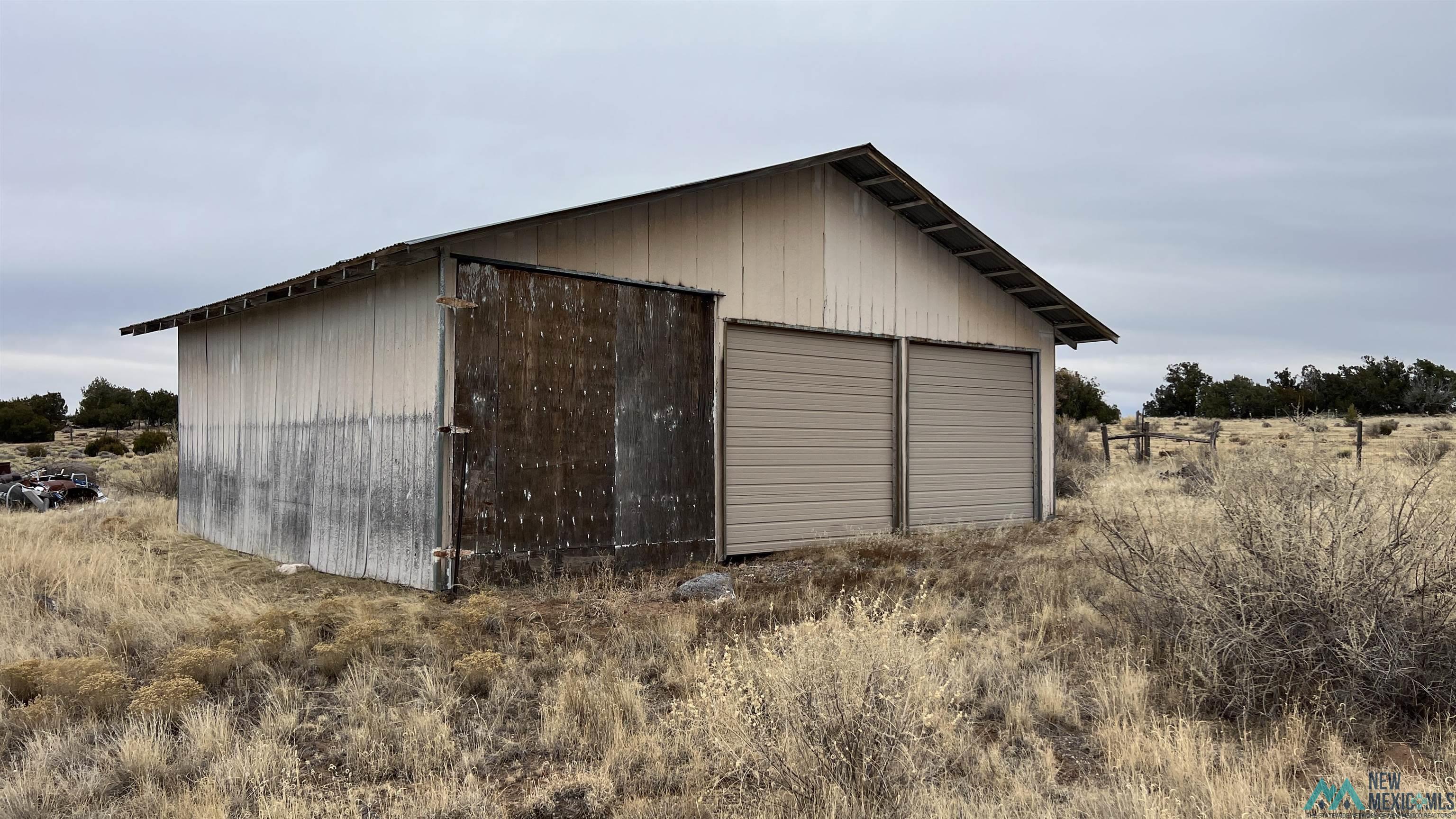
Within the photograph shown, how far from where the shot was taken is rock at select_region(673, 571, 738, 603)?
354 inches

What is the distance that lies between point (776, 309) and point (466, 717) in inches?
298

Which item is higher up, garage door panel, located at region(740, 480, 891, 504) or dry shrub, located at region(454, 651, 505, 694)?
garage door panel, located at region(740, 480, 891, 504)

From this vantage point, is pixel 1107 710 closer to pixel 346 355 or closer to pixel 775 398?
pixel 775 398

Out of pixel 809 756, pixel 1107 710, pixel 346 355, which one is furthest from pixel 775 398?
pixel 809 756

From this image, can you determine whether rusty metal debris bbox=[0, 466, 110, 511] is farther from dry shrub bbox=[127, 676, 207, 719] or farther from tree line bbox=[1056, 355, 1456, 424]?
tree line bbox=[1056, 355, 1456, 424]

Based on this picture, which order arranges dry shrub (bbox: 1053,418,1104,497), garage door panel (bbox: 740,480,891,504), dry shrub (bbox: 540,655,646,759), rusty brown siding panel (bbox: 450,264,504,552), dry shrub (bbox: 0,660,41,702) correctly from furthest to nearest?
dry shrub (bbox: 1053,418,1104,497), garage door panel (bbox: 740,480,891,504), rusty brown siding panel (bbox: 450,264,504,552), dry shrub (bbox: 0,660,41,702), dry shrub (bbox: 540,655,646,759)

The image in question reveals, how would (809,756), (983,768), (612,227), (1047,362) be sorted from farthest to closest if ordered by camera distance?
(1047,362) < (612,227) < (983,768) < (809,756)

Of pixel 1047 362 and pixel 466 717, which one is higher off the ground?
pixel 1047 362

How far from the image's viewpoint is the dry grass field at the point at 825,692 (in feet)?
13.9

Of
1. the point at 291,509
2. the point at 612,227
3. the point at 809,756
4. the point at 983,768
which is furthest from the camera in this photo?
the point at 291,509

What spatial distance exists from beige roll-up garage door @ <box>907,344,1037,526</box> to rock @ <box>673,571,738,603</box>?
525 centimetres

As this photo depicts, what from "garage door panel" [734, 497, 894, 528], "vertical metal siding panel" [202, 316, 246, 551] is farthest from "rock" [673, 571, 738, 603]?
"vertical metal siding panel" [202, 316, 246, 551]

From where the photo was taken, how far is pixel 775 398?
40.1 ft

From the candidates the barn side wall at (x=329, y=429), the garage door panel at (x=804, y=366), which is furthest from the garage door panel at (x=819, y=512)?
the barn side wall at (x=329, y=429)
